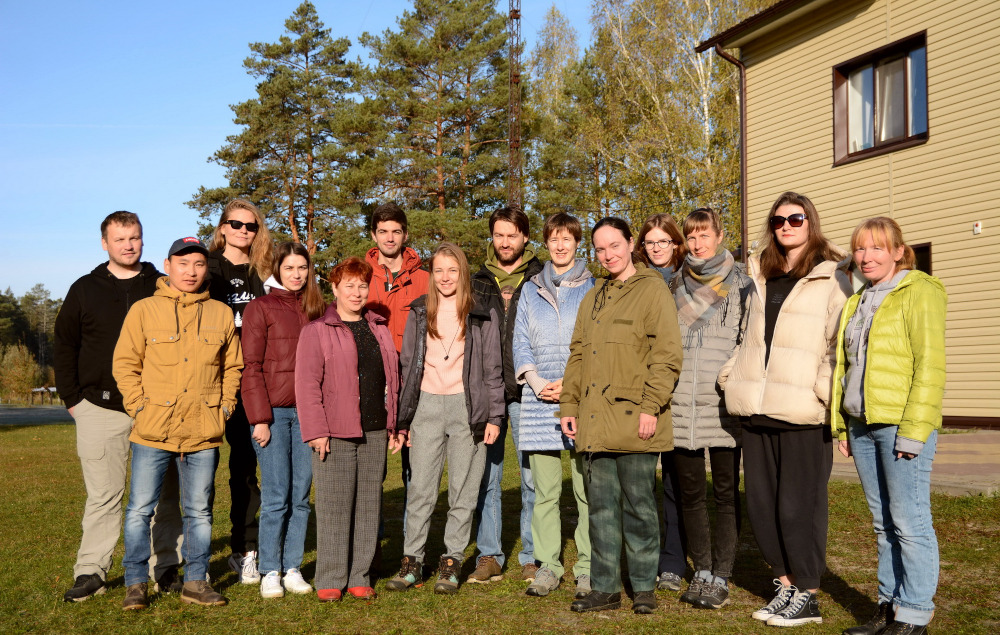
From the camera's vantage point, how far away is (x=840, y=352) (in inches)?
171

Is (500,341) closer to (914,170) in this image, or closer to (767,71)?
(914,170)

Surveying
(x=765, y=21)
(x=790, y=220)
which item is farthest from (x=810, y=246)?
(x=765, y=21)

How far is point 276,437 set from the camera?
518 centimetres

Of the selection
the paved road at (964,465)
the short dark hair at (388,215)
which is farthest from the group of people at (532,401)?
the paved road at (964,465)

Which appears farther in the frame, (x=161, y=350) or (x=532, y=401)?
(x=532, y=401)

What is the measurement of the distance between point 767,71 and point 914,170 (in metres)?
4.01

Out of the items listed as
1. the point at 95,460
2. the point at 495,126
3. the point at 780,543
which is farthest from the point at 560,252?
the point at 495,126

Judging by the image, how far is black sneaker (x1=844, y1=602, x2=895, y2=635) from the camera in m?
4.16

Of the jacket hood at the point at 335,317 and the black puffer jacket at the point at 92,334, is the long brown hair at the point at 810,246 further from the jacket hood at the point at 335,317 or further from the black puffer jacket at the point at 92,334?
the black puffer jacket at the point at 92,334

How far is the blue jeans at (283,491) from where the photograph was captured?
5156mm

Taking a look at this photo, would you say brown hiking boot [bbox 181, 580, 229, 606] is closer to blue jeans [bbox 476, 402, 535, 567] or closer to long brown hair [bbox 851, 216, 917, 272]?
blue jeans [bbox 476, 402, 535, 567]

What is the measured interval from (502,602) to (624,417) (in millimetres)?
1505

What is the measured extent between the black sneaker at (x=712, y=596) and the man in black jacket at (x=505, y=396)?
1231mm

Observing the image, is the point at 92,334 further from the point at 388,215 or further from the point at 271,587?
the point at 388,215
